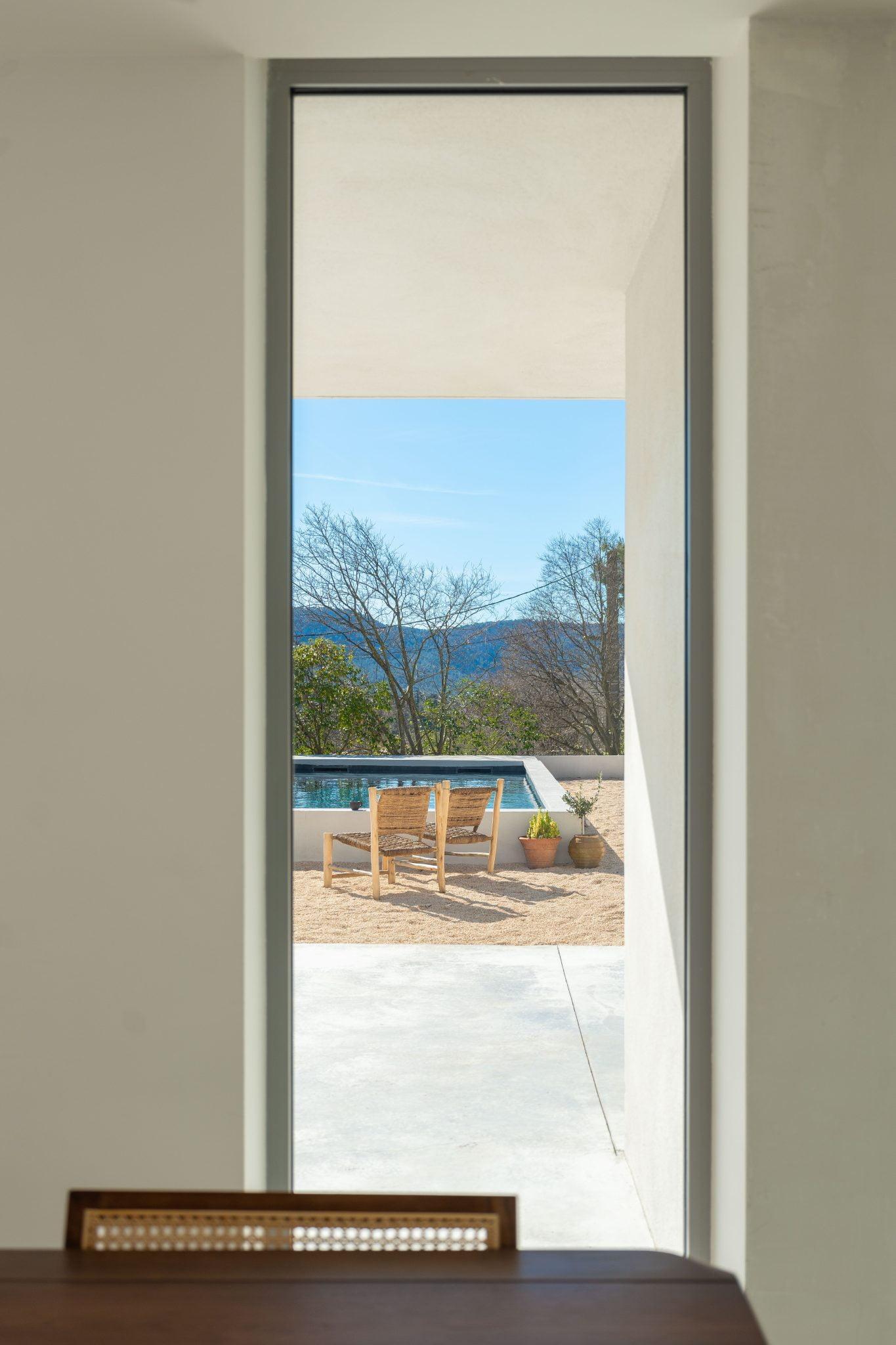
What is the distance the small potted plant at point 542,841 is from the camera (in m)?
6.64

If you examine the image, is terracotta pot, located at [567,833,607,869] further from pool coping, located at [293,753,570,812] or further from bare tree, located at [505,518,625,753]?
bare tree, located at [505,518,625,753]

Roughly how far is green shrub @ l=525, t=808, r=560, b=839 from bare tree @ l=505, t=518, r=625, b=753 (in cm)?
258

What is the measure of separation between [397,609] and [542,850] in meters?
3.81

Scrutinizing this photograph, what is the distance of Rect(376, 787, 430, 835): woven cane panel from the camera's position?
5.70m

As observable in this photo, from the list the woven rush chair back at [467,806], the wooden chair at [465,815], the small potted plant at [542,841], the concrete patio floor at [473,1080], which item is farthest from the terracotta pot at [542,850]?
the concrete patio floor at [473,1080]
